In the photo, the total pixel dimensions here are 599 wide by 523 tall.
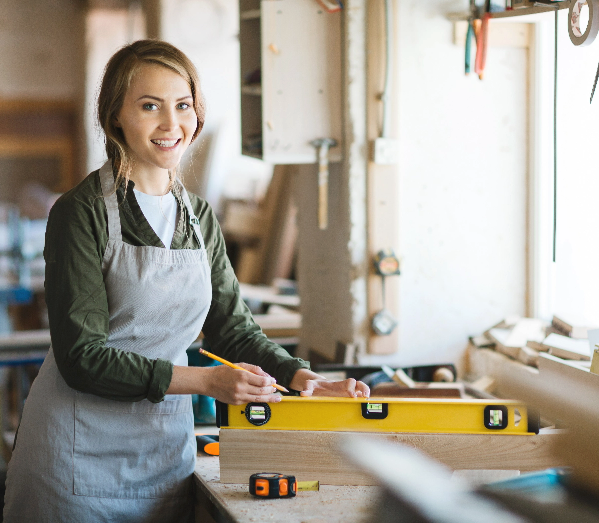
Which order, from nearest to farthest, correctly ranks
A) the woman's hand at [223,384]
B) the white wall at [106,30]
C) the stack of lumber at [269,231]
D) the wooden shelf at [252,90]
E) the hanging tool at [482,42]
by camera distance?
the woman's hand at [223,384]
the hanging tool at [482,42]
the wooden shelf at [252,90]
the stack of lumber at [269,231]
the white wall at [106,30]

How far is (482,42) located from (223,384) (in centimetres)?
168

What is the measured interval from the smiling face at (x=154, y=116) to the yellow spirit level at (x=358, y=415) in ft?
1.90

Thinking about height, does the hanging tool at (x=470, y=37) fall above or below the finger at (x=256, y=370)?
above

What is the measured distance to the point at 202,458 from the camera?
78.1 inches

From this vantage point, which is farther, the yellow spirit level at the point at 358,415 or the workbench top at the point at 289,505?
the yellow spirit level at the point at 358,415

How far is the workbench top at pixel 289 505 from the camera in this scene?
1501 mm

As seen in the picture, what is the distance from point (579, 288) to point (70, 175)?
6399mm

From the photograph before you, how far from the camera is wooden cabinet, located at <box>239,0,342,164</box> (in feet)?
9.49

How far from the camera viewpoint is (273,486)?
160 cm

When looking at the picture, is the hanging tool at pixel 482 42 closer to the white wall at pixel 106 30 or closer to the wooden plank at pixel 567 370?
the wooden plank at pixel 567 370

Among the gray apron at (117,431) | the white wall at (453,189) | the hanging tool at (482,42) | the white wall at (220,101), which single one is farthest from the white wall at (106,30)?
the gray apron at (117,431)

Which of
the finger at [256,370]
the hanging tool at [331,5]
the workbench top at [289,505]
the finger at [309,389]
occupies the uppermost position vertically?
the hanging tool at [331,5]

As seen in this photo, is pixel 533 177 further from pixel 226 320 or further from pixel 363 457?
pixel 363 457

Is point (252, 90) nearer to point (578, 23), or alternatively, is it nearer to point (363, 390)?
point (578, 23)
